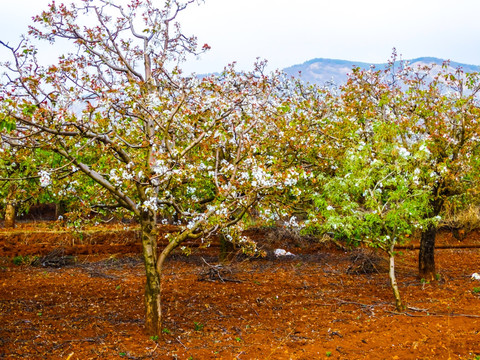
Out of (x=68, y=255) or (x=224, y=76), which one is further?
(x=68, y=255)

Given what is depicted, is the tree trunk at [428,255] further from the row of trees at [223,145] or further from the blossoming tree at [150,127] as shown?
the blossoming tree at [150,127]

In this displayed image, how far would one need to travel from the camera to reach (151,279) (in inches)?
311

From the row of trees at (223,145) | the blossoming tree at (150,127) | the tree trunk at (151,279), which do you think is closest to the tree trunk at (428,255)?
the row of trees at (223,145)

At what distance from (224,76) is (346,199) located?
5.85 meters

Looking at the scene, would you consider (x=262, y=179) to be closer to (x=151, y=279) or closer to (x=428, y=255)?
(x=151, y=279)

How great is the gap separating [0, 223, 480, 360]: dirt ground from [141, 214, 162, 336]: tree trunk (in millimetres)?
295

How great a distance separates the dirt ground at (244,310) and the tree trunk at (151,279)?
0.29 meters

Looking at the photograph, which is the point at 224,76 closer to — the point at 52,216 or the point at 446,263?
the point at 446,263

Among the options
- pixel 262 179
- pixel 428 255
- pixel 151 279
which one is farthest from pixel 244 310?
pixel 428 255

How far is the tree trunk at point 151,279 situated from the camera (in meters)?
7.90

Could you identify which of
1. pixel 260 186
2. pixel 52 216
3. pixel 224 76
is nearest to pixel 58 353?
pixel 260 186

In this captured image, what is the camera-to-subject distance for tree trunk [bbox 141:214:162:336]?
7902 millimetres

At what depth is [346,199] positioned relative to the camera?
9172 millimetres

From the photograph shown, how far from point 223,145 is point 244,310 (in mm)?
4073
